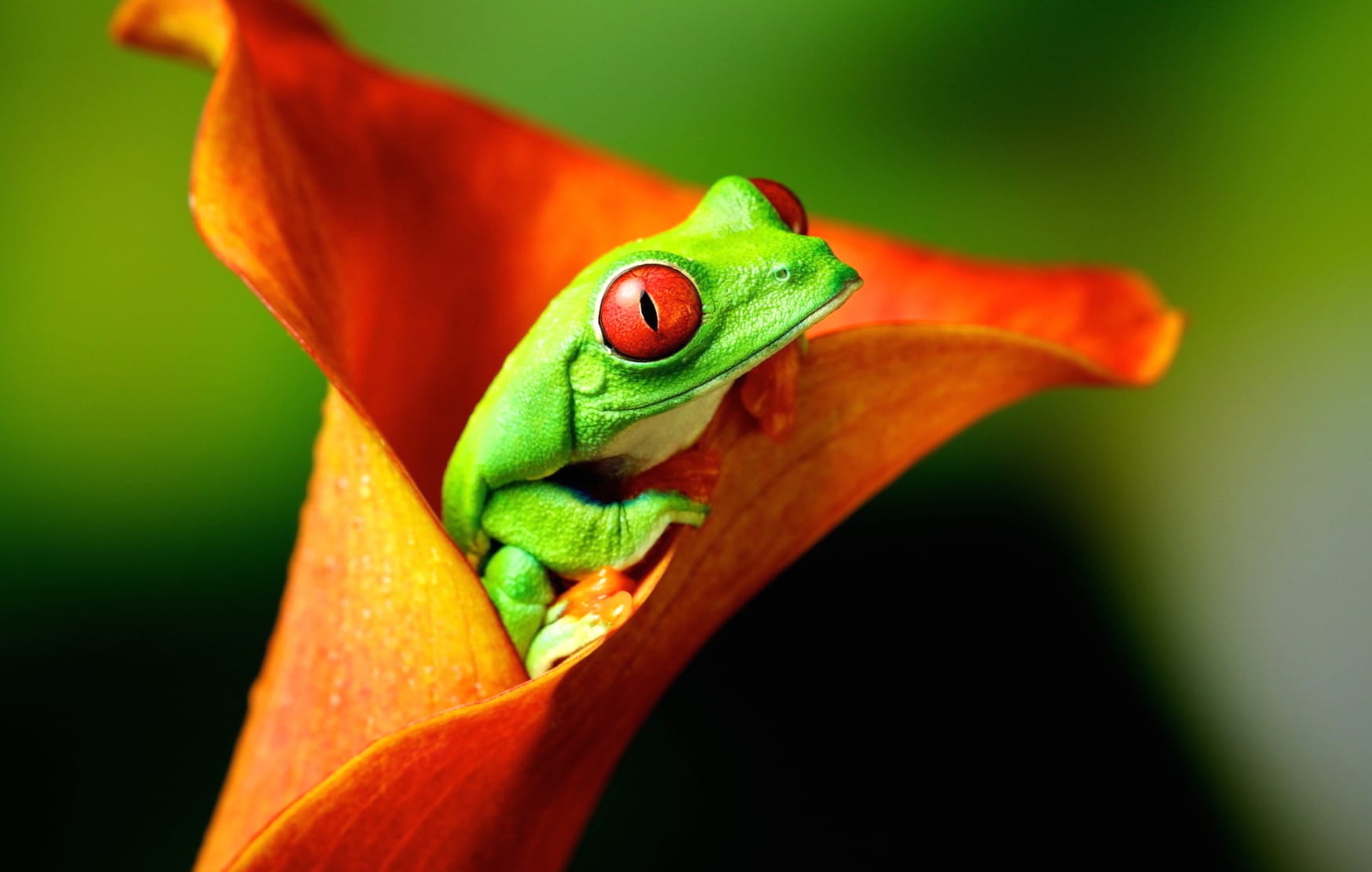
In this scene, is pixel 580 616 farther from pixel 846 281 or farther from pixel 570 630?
pixel 846 281

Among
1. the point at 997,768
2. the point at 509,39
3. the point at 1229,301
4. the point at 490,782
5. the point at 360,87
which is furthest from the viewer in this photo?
the point at 509,39

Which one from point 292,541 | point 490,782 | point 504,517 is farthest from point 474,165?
point 292,541

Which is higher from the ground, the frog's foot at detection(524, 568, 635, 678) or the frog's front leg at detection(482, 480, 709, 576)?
the frog's front leg at detection(482, 480, 709, 576)

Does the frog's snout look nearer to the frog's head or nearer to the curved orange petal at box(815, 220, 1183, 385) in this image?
the frog's head

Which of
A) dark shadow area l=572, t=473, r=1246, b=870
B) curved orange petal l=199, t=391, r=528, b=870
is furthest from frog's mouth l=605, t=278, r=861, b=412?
dark shadow area l=572, t=473, r=1246, b=870

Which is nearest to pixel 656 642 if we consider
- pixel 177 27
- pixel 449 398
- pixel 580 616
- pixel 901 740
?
pixel 580 616

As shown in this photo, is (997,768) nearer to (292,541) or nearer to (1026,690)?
(1026,690)

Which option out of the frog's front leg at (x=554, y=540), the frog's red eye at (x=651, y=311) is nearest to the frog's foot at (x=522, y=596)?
the frog's front leg at (x=554, y=540)
